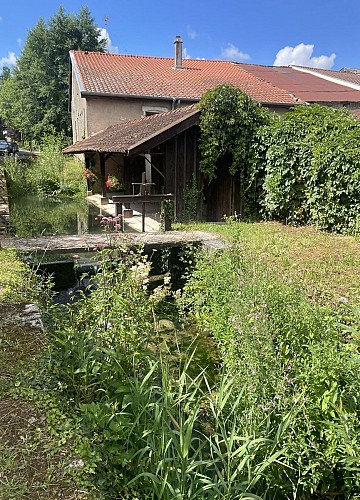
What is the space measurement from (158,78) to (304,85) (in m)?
8.73

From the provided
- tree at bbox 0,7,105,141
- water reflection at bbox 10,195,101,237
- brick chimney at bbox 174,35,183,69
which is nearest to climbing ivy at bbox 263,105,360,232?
water reflection at bbox 10,195,101,237

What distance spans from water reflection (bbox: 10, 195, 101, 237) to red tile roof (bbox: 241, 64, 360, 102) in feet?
43.9

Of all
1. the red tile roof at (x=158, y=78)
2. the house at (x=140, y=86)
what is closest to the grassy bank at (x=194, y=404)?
the house at (x=140, y=86)

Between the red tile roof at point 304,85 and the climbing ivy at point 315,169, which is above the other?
the red tile roof at point 304,85

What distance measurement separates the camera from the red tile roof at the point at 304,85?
66.9ft

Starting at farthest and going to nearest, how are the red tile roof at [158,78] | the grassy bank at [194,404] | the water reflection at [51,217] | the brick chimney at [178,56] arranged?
1. the brick chimney at [178,56]
2. the red tile roof at [158,78]
3. the water reflection at [51,217]
4. the grassy bank at [194,404]

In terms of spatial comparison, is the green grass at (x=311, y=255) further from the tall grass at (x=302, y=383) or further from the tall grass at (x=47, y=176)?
the tall grass at (x=47, y=176)

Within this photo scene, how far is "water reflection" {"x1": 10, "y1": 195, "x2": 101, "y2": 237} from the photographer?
386 inches

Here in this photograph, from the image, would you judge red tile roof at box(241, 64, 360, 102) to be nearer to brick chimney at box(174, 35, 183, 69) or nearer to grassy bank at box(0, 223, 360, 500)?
brick chimney at box(174, 35, 183, 69)

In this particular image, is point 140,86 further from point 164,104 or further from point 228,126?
point 228,126

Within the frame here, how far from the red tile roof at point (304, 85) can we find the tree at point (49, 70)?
18.0 meters

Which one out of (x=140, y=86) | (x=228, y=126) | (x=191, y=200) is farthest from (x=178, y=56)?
(x=191, y=200)

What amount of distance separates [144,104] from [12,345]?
17294mm

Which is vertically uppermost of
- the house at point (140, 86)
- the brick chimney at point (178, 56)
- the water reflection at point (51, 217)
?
the brick chimney at point (178, 56)
